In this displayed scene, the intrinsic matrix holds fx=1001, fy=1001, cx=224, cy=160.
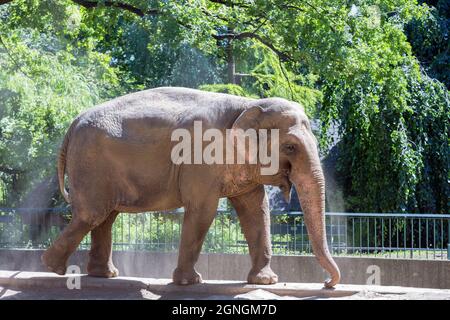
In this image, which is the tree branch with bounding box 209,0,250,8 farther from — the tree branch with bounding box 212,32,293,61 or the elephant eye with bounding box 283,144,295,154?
the elephant eye with bounding box 283,144,295,154

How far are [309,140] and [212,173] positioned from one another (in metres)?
1.20

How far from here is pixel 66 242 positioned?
1216 centimetres

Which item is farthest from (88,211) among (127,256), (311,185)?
(127,256)

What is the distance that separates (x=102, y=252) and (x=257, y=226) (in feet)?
6.69

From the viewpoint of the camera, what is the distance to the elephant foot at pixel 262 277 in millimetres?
11898

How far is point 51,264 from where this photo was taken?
40.1 feet

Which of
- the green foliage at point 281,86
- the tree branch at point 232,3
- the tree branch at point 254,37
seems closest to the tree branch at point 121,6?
the tree branch at point 232,3

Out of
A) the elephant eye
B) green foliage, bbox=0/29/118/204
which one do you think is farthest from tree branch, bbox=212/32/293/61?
the elephant eye

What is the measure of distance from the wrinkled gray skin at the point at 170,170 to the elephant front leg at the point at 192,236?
12 mm

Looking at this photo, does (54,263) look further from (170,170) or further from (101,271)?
(170,170)

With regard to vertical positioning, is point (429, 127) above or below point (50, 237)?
above

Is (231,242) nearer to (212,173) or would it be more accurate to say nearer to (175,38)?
(175,38)

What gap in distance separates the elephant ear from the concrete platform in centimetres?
153
